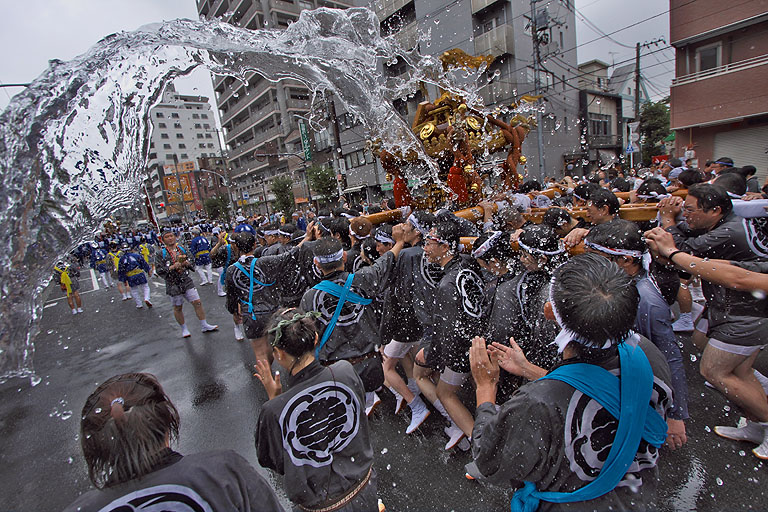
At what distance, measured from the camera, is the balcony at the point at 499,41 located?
2108 centimetres

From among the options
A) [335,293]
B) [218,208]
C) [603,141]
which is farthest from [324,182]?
[218,208]

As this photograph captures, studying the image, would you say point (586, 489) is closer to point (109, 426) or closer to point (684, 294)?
point (109, 426)

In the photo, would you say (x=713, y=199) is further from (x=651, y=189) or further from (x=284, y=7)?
(x=284, y=7)

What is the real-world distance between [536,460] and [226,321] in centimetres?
754

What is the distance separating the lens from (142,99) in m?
3.31

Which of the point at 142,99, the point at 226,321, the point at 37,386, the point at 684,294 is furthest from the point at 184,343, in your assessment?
the point at 684,294

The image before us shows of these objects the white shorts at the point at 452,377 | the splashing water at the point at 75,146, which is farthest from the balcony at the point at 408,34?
the white shorts at the point at 452,377

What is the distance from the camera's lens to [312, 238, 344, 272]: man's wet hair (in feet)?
9.96

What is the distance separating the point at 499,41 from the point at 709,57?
1010 cm

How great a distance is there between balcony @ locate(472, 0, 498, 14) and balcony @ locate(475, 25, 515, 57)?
4.39ft

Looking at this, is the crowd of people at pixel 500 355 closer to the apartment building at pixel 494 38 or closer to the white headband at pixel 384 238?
the white headband at pixel 384 238

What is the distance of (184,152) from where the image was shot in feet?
237

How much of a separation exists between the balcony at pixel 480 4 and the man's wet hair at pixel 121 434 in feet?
84.6

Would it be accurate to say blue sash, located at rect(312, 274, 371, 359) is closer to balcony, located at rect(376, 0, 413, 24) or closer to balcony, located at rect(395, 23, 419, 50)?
balcony, located at rect(395, 23, 419, 50)
